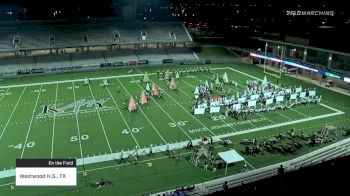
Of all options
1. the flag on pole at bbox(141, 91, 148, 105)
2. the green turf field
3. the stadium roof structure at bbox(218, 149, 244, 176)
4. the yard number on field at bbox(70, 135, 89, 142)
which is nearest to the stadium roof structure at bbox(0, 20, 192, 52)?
the green turf field

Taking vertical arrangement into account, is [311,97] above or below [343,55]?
below

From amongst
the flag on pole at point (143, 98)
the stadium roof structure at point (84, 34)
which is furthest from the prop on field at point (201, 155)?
the stadium roof structure at point (84, 34)

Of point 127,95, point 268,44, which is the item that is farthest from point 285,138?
point 268,44

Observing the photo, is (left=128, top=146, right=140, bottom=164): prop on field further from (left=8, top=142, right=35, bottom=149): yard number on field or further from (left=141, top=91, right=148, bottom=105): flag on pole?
(left=141, top=91, right=148, bottom=105): flag on pole

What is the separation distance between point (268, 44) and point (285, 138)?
32937 mm

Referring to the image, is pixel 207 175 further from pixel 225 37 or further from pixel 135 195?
pixel 225 37

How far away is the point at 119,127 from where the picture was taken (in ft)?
89.7

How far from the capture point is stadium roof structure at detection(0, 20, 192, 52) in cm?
5397

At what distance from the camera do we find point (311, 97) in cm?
3497

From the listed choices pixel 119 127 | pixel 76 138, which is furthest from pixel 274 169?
pixel 76 138

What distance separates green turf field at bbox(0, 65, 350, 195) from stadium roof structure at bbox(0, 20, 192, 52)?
560 inches

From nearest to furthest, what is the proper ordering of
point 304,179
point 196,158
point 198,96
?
point 304,179, point 196,158, point 198,96

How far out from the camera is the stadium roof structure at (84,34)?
5397 cm

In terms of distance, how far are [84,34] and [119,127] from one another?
36.0 m
